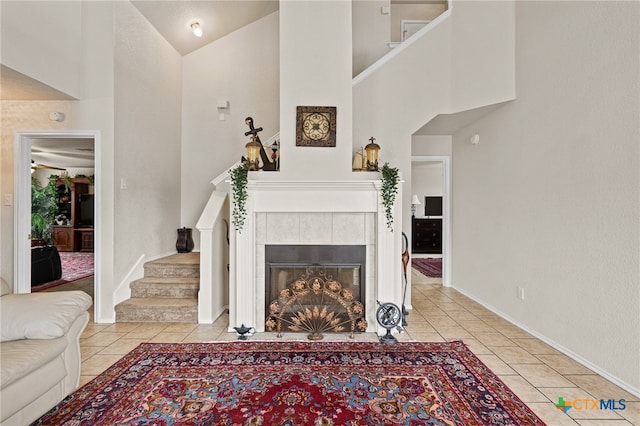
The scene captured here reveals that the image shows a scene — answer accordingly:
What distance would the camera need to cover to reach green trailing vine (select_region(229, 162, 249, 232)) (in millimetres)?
3043

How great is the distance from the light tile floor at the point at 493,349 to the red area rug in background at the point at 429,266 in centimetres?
197

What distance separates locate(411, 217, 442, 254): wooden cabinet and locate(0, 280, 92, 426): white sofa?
802 cm

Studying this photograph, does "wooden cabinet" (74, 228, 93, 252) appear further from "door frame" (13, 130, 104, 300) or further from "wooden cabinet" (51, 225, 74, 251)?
"door frame" (13, 130, 104, 300)

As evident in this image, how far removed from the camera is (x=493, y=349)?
277 cm

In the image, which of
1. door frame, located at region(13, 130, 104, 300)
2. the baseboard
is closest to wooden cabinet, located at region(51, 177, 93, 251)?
door frame, located at region(13, 130, 104, 300)

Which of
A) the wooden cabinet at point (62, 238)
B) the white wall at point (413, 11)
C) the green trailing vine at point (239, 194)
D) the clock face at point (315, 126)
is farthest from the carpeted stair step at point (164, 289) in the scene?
the wooden cabinet at point (62, 238)

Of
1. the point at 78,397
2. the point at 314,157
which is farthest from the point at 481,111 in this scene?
the point at 78,397

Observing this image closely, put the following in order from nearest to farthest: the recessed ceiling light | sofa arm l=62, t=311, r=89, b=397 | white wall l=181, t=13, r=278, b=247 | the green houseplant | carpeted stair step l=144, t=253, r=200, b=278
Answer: sofa arm l=62, t=311, r=89, b=397
carpeted stair step l=144, t=253, r=200, b=278
the recessed ceiling light
white wall l=181, t=13, r=278, b=247
the green houseplant

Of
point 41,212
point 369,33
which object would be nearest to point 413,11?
point 369,33

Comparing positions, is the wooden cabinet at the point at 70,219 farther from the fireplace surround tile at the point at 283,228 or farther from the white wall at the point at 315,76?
the white wall at the point at 315,76

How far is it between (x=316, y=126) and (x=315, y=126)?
1 cm

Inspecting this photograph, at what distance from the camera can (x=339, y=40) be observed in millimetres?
3191

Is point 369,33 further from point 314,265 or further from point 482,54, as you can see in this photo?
point 314,265

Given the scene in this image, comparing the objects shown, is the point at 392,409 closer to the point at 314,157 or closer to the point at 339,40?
the point at 314,157
